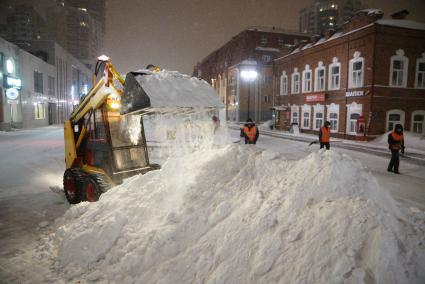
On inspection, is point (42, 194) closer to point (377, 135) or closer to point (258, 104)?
point (377, 135)

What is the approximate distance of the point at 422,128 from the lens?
23344 mm

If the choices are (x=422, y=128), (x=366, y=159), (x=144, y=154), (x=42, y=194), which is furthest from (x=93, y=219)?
(x=422, y=128)

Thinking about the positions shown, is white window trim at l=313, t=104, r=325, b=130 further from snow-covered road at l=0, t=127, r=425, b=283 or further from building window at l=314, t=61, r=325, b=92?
snow-covered road at l=0, t=127, r=425, b=283

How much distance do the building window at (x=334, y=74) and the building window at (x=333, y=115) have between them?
1.61m

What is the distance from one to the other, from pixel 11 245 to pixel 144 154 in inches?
122

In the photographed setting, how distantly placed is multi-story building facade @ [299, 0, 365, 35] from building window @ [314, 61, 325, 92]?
111 meters

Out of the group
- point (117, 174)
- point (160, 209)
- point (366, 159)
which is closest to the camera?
point (160, 209)

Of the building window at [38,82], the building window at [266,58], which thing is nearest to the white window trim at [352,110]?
the building window at [266,58]

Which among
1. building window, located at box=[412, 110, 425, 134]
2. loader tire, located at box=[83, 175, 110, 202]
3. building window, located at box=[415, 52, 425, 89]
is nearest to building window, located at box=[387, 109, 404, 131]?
building window, located at box=[412, 110, 425, 134]

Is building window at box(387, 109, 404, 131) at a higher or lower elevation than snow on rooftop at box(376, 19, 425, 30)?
lower

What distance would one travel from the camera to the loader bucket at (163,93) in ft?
17.2

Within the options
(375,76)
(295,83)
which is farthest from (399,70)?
(295,83)

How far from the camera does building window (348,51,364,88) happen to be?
2347cm

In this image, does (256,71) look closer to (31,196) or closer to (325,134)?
(325,134)
